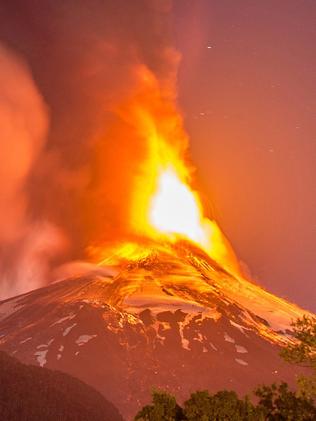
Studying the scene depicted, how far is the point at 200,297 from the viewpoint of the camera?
7343 inches

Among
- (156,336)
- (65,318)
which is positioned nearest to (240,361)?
(156,336)

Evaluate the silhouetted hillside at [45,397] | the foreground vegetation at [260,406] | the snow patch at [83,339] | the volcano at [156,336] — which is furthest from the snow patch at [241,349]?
the foreground vegetation at [260,406]

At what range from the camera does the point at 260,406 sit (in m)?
21.2

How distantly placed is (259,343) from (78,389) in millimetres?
63952

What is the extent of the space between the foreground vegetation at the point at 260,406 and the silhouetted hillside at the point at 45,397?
9614cm

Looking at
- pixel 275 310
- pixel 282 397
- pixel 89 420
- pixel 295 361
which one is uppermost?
pixel 275 310

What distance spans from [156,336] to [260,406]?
146 m

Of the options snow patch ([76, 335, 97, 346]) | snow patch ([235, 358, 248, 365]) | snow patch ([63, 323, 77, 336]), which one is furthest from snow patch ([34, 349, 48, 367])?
snow patch ([235, 358, 248, 365])

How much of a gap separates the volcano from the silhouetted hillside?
270 inches

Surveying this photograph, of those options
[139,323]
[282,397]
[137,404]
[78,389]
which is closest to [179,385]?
[137,404]

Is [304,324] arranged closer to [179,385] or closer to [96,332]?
[179,385]

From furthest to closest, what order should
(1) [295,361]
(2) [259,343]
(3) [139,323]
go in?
(3) [139,323], (2) [259,343], (1) [295,361]

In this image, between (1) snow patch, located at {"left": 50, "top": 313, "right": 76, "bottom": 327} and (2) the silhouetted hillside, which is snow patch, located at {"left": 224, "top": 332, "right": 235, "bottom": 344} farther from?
(1) snow patch, located at {"left": 50, "top": 313, "right": 76, "bottom": 327}

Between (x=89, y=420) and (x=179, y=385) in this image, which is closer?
(x=89, y=420)
